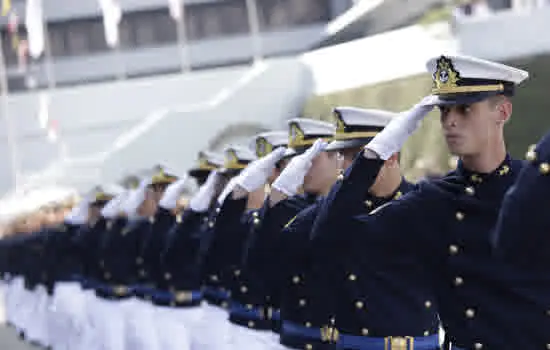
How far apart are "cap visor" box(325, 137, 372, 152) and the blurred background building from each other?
1.50 meters

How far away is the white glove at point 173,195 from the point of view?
8914mm

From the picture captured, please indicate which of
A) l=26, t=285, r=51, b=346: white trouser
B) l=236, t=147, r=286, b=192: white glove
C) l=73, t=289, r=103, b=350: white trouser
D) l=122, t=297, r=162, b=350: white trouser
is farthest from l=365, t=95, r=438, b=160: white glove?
l=26, t=285, r=51, b=346: white trouser

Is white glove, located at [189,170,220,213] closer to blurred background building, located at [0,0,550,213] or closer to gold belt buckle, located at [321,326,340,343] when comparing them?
blurred background building, located at [0,0,550,213]

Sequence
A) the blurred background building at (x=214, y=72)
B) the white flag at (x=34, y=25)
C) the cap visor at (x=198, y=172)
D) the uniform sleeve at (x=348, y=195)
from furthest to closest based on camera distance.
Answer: the white flag at (x=34, y=25), the blurred background building at (x=214, y=72), the cap visor at (x=198, y=172), the uniform sleeve at (x=348, y=195)

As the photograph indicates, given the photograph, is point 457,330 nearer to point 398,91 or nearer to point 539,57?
point 539,57

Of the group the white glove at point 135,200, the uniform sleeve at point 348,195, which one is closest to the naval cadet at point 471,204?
→ the uniform sleeve at point 348,195

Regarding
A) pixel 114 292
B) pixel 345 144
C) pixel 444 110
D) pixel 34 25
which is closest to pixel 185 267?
pixel 114 292

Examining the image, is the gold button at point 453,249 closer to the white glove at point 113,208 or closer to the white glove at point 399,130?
the white glove at point 399,130

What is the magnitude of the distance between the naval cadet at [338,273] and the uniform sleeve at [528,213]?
1126 millimetres

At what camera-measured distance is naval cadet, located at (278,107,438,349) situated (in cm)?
470

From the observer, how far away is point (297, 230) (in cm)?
534

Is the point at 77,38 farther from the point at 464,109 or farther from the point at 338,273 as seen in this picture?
the point at 464,109

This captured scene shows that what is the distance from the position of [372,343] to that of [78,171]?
87.6ft

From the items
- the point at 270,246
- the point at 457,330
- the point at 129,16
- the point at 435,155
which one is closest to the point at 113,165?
the point at 435,155
